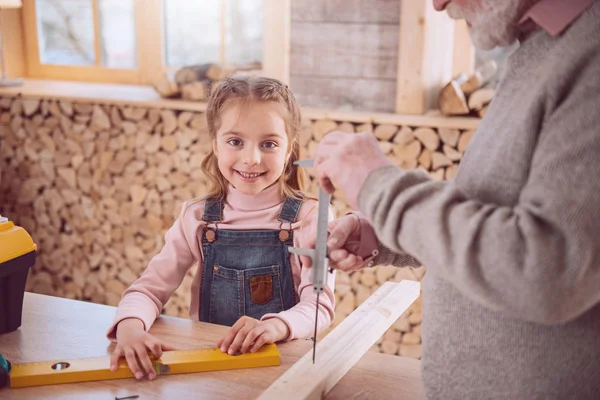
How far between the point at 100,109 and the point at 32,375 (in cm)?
233

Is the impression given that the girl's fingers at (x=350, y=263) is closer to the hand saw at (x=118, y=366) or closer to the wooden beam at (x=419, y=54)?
the hand saw at (x=118, y=366)

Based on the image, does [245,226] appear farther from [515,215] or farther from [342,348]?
[515,215]

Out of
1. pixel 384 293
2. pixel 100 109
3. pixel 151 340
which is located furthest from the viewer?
pixel 100 109

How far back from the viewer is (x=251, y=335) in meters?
1.38

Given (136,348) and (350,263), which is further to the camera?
(136,348)

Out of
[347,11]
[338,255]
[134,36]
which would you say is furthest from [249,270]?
[134,36]

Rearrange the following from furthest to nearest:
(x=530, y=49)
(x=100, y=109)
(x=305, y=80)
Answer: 1. (x=100, y=109)
2. (x=305, y=80)
3. (x=530, y=49)

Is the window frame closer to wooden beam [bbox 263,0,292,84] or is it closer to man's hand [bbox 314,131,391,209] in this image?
wooden beam [bbox 263,0,292,84]

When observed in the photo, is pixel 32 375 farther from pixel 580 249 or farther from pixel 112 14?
pixel 112 14

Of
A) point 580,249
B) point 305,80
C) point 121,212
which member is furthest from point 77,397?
point 121,212

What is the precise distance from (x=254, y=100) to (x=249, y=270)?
44 cm

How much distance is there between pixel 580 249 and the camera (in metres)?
0.81

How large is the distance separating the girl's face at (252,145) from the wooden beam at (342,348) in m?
0.42

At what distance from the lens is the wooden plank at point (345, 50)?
2850mm
